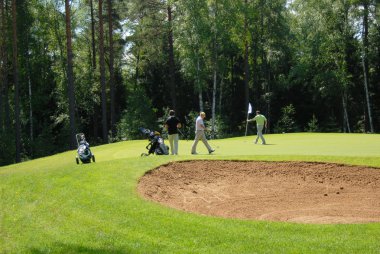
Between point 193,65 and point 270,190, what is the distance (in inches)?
1109

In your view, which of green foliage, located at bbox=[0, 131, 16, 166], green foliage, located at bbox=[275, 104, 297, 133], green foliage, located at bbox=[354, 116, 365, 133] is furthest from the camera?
green foliage, located at bbox=[354, 116, 365, 133]

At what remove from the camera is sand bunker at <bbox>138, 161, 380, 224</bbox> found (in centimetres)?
1177

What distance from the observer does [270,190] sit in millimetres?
14367

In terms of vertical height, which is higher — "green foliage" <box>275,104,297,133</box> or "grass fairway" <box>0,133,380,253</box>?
"green foliage" <box>275,104,297,133</box>

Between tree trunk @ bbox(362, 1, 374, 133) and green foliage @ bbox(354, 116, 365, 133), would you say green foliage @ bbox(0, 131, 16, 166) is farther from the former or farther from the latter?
green foliage @ bbox(354, 116, 365, 133)

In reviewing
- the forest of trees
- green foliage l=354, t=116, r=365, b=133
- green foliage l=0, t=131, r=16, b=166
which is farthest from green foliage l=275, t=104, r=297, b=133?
green foliage l=0, t=131, r=16, b=166

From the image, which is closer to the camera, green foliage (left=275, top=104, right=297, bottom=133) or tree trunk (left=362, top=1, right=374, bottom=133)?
tree trunk (left=362, top=1, right=374, bottom=133)

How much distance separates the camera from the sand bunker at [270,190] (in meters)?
11.8

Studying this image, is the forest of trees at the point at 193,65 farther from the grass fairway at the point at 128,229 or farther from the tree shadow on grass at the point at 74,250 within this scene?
the tree shadow on grass at the point at 74,250

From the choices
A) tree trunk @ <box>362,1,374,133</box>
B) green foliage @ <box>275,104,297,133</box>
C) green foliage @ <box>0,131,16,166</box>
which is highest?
tree trunk @ <box>362,1,374,133</box>

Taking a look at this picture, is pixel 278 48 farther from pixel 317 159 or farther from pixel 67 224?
pixel 67 224

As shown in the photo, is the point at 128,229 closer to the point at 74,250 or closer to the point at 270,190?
the point at 74,250

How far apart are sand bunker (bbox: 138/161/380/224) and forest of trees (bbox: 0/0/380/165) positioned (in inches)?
949

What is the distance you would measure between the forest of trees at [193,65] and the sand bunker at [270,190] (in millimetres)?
24112
